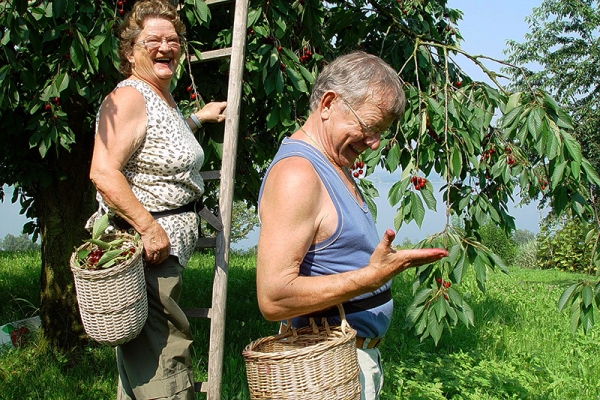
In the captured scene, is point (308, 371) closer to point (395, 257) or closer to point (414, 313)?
point (395, 257)

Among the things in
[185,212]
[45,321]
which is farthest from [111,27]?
[45,321]

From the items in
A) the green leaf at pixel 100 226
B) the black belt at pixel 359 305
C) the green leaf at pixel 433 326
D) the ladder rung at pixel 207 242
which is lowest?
the green leaf at pixel 433 326

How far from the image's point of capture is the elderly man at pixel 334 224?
149cm

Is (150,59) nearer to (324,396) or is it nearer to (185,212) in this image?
(185,212)

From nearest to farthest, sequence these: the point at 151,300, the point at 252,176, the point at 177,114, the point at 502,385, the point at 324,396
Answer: the point at 324,396
the point at 151,300
the point at 177,114
the point at 502,385
the point at 252,176

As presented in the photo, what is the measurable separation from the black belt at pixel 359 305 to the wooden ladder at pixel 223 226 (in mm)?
1006

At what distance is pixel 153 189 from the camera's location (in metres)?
2.27

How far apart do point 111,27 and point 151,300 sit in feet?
4.59

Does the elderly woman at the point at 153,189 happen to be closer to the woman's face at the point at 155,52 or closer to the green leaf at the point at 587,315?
the woman's face at the point at 155,52

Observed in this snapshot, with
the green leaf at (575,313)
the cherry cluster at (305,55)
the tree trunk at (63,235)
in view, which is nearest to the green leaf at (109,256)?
the cherry cluster at (305,55)

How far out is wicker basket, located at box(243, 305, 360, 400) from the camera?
4.84 ft

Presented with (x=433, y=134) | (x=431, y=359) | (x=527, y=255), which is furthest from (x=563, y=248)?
(x=433, y=134)

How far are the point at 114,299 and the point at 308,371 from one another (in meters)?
0.85

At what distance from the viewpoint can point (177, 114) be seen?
7.98 ft
